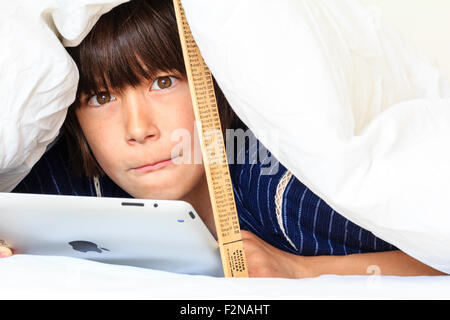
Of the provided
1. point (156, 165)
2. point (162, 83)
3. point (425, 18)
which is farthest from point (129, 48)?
point (425, 18)

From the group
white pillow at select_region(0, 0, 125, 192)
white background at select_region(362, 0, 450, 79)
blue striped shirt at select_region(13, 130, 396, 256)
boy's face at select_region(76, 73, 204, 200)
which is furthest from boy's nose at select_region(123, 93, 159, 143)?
white background at select_region(362, 0, 450, 79)

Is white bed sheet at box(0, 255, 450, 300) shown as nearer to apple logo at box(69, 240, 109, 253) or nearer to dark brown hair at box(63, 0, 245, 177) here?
apple logo at box(69, 240, 109, 253)

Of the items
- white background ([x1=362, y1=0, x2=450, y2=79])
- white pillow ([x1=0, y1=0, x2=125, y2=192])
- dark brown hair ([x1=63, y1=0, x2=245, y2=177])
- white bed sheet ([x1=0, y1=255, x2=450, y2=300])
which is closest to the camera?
white bed sheet ([x1=0, y1=255, x2=450, y2=300])

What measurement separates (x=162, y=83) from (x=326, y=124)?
0.36 metres

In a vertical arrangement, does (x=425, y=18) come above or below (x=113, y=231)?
above

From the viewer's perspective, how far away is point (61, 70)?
76 centimetres

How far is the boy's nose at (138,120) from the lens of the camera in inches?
32.9

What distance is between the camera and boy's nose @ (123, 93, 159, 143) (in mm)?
835

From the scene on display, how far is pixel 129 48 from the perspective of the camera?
0.86m

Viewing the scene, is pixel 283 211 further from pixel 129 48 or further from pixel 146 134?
pixel 129 48

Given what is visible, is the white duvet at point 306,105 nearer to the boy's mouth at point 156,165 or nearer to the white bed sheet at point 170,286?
the white bed sheet at point 170,286

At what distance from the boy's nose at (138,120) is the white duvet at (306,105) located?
0.40ft

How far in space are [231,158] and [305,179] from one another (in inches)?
15.2
